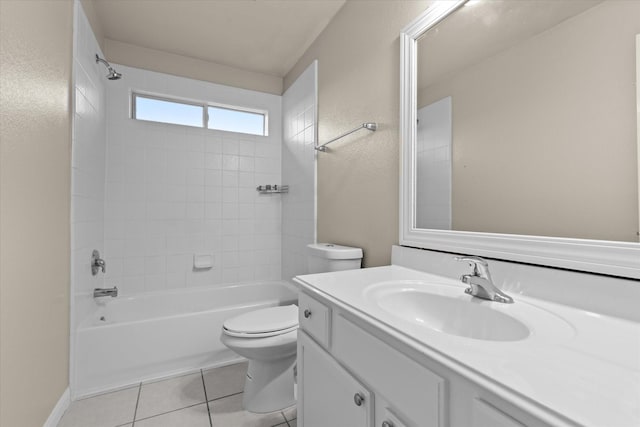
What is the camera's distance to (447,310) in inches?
36.7

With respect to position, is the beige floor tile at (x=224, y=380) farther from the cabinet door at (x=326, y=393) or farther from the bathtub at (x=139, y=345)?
the cabinet door at (x=326, y=393)

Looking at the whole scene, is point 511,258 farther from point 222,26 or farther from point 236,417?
point 222,26

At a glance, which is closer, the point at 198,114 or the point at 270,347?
the point at 270,347

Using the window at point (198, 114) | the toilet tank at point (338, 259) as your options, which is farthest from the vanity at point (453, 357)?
the window at point (198, 114)

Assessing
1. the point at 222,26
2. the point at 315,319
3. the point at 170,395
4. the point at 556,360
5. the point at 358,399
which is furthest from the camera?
the point at 222,26

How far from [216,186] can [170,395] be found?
5.54ft

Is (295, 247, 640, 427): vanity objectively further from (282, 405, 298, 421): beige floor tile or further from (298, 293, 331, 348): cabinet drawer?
(282, 405, 298, 421): beige floor tile

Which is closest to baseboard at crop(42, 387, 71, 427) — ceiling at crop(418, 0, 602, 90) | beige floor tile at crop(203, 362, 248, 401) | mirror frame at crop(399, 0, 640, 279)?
beige floor tile at crop(203, 362, 248, 401)

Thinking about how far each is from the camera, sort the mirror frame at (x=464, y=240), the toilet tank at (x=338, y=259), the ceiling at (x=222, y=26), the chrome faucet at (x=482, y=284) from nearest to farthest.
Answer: the mirror frame at (x=464, y=240)
the chrome faucet at (x=482, y=284)
the toilet tank at (x=338, y=259)
the ceiling at (x=222, y=26)

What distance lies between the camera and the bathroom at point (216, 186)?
85 cm

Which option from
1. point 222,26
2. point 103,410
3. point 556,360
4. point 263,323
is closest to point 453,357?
point 556,360

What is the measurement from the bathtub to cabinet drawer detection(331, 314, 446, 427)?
148 cm

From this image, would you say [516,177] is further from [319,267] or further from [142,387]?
[142,387]

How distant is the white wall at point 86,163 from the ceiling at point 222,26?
305mm
